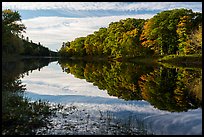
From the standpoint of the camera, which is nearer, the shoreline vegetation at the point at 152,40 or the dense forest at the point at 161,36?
the shoreline vegetation at the point at 152,40

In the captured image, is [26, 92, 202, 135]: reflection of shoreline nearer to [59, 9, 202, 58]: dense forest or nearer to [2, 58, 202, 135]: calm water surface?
[2, 58, 202, 135]: calm water surface

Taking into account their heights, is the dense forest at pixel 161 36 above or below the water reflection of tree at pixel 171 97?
above

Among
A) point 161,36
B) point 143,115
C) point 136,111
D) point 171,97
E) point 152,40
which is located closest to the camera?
point 143,115

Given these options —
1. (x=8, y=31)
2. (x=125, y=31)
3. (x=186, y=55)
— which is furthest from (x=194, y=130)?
(x=125, y=31)

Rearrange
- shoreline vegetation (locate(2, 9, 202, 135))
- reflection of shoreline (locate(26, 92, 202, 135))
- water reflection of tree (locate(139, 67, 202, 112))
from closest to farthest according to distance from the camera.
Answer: reflection of shoreline (locate(26, 92, 202, 135)) < water reflection of tree (locate(139, 67, 202, 112)) < shoreline vegetation (locate(2, 9, 202, 135))

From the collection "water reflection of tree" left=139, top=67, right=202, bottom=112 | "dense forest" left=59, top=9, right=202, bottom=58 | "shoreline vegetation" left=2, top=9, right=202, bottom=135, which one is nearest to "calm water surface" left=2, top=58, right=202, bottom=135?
"water reflection of tree" left=139, top=67, right=202, bottom=112

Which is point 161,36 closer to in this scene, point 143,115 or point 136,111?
point 136,111

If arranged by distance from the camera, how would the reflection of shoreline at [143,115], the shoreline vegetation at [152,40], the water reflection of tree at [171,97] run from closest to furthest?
the reflection of shoreline at [143,115] → the water reflection of tree at [171,97] → the shoreline vegetation at [152,40]

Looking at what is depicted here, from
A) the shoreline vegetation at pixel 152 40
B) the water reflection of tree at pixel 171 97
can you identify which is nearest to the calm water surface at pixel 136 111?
the water reflection of tree at pixel 171 97

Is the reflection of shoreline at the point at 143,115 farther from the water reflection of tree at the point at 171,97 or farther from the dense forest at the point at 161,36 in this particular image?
the dense forest at the point at 161,36

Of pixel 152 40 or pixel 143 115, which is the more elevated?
pixel 152 40

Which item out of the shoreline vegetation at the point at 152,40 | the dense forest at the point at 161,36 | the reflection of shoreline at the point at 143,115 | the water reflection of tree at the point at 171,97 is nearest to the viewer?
the reflection of shoreline at the point at 143,115

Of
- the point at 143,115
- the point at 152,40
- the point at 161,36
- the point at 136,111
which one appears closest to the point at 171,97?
the point at 136,111

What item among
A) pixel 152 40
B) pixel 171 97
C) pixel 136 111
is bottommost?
pixel 171 97
